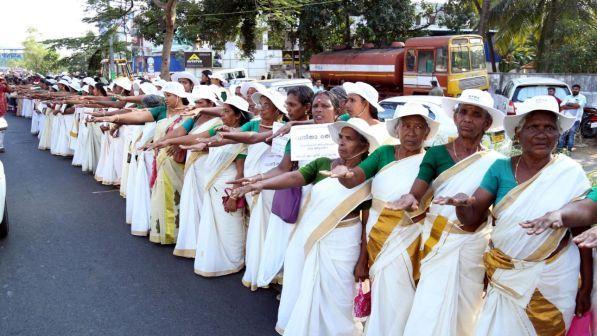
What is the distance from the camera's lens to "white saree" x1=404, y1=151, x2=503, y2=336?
2914mm

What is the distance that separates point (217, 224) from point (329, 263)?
1.84m

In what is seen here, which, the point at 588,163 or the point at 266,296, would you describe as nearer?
the point at 266,296

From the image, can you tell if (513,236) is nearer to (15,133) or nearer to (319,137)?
(319,137)

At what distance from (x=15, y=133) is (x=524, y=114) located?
16.5m

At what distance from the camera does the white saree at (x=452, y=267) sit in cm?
291

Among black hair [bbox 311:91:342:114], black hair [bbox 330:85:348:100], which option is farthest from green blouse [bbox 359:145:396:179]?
black hair [bbox 330:85:348:100]

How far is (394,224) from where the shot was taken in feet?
10.6

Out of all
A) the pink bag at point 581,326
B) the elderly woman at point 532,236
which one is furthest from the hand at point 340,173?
the pink bag at point 581,326

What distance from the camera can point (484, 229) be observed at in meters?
2.97

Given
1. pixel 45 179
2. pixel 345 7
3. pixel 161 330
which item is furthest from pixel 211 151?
pixel 345 7

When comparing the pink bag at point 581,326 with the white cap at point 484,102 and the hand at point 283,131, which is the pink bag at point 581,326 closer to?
the white cap at point 484,102

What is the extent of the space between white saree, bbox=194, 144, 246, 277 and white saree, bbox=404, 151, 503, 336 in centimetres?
242

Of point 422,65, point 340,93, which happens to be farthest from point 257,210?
point 422,65

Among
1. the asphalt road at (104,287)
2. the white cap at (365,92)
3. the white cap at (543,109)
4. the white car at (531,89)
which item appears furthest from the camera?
the white car at (531,89)
